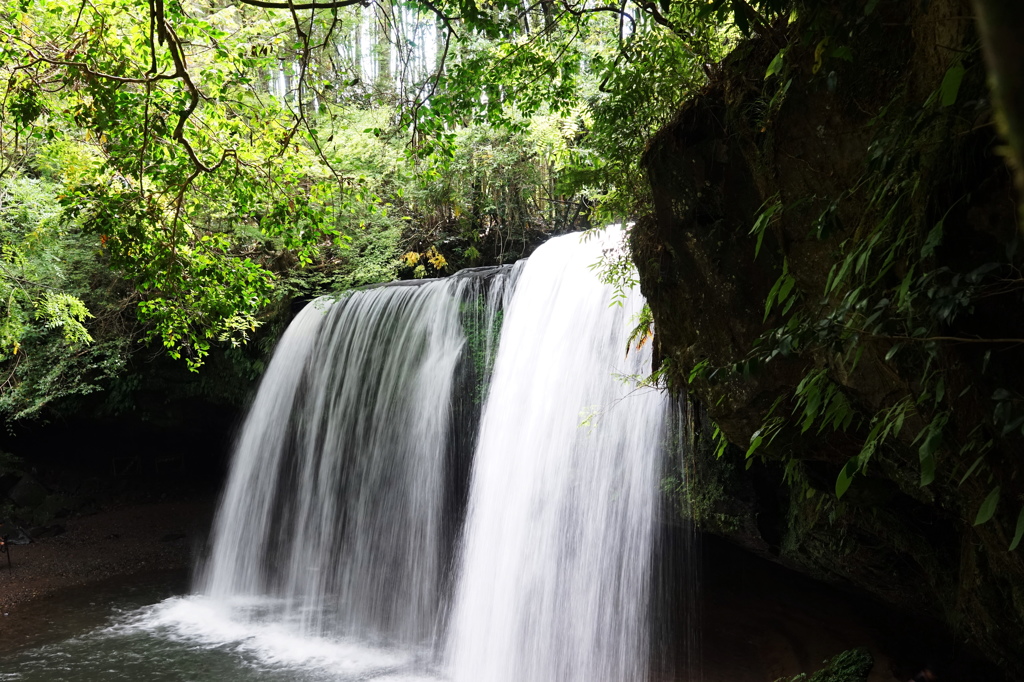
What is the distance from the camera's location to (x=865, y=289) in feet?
8.86

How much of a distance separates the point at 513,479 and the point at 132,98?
508 centimetres

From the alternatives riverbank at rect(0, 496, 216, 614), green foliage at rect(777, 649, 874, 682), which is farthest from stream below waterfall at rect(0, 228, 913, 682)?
green foliage at rect(777, 649, 874, 682)

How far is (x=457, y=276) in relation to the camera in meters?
10.2

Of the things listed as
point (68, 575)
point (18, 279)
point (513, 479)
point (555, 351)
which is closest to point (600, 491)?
point (513, 479)

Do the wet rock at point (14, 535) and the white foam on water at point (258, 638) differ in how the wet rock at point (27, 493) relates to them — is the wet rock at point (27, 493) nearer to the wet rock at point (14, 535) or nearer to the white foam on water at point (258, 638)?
the wet rock at point (14, 535)

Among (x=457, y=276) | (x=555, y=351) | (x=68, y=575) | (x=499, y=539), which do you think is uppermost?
(x=457, y=276)

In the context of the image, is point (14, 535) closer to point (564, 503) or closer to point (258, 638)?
point (258, 638)

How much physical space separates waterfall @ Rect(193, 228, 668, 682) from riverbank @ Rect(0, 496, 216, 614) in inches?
61.3

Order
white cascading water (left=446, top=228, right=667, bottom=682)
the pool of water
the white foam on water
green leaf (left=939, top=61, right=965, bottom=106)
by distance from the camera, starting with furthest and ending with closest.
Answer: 1. the white foam on water
2. the pool of water
3. white cascading water (left=446, top=228, right=667, bottom=682)
4. green leaf (left=939, top=61, right=965, bottom=106)

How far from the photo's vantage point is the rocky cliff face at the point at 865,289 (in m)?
2.25

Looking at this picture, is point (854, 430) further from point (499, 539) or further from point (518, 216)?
point (518, 216)

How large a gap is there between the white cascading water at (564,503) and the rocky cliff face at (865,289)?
151cm

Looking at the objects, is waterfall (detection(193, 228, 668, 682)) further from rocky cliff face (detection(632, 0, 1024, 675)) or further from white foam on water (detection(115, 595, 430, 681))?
rocky cliff face (detection(632, 0, 1024, 675))

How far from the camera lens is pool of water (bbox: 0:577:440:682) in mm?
7727
